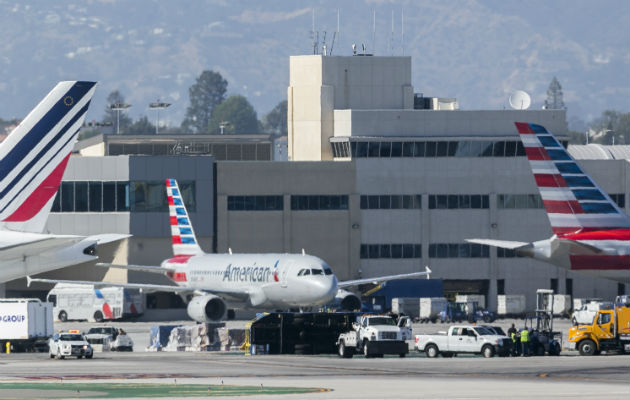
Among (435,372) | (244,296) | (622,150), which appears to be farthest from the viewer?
(622,150)

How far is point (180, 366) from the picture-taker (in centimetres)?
6353

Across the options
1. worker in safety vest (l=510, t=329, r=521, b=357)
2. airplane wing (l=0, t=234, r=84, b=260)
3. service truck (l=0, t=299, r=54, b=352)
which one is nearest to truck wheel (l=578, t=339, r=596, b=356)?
worker in safety vest (l=510, t=329, r=521, b=357)

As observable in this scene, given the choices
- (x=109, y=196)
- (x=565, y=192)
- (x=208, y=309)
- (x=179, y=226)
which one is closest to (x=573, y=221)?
(x=565, y=192)

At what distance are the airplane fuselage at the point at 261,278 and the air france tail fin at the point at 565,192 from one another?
17154mm

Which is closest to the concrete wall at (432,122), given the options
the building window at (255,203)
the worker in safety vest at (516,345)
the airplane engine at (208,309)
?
the building window at (255,203)

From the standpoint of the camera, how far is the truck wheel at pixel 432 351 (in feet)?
234

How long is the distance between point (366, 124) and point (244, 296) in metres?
35.7

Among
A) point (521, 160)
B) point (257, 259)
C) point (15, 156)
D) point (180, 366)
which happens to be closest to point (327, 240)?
point (521, 160)

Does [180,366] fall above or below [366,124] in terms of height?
below

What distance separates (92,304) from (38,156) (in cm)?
7386

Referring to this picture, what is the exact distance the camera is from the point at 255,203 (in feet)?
426

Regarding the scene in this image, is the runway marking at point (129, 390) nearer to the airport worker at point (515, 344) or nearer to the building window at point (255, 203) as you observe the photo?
the airport worker at point (515, 344)

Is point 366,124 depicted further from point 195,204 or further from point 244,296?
point 244,296

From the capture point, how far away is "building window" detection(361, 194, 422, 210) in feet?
431
